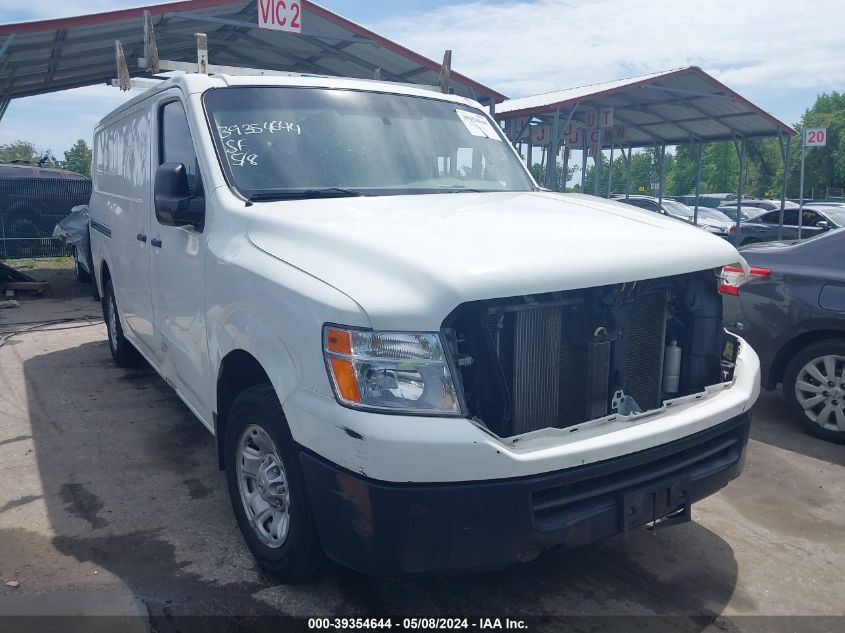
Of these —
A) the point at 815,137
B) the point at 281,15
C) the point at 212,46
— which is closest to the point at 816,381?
the point at 281,15

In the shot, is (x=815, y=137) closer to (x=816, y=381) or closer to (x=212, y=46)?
(x=212, y=46)

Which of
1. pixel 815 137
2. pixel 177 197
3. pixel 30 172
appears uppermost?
pixel 815 137

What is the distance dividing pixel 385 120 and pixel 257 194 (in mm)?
977

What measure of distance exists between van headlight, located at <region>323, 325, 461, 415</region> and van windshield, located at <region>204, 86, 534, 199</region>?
4.28 ft

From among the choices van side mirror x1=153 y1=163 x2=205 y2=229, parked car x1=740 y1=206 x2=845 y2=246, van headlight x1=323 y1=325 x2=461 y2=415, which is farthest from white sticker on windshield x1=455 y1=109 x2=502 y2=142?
parked car x1=740 y1=206 x2=845 y2=246

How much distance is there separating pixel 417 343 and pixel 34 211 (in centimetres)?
1638

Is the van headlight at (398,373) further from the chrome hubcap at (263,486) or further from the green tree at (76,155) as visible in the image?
the green tree at (76,155)

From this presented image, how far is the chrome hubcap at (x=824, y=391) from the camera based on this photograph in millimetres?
5105

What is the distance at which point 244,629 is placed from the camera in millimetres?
2906

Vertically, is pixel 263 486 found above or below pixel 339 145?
below

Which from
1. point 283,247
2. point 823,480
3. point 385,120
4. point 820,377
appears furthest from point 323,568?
point 820,377

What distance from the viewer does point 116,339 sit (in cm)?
682

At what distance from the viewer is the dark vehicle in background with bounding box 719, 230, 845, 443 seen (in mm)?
5109

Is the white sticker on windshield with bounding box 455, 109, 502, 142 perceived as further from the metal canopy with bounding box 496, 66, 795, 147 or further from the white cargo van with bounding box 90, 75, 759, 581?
the metal canopy with bounding box 496, 66, 795, 147
